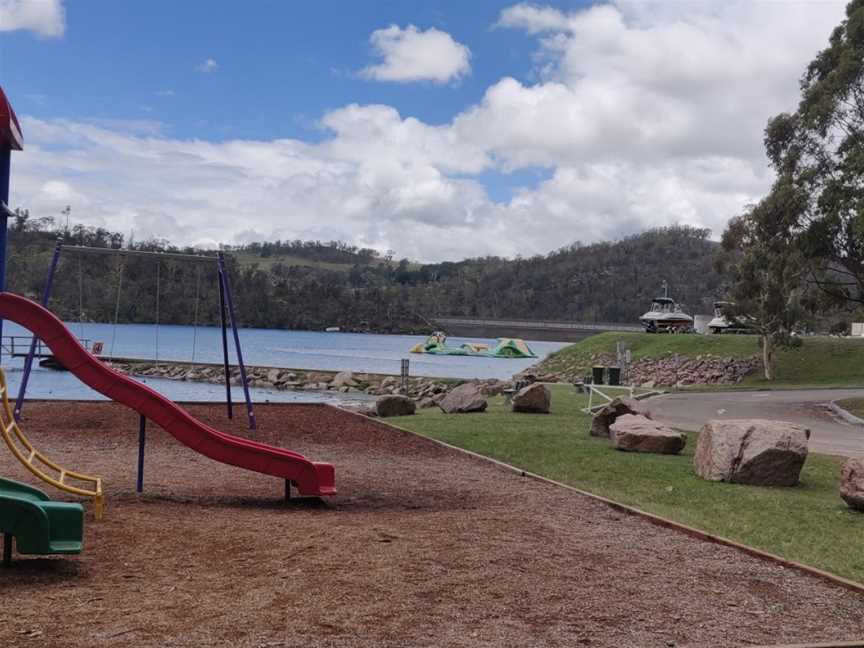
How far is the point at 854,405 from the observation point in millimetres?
25016

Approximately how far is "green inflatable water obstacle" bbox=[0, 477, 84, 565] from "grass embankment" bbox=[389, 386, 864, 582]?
553 centimetres

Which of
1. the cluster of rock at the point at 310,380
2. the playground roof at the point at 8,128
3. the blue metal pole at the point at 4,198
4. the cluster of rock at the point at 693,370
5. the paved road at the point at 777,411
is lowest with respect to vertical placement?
the cluster of rock at the point at 310,380

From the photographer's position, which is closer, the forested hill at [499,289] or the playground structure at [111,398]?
the playground structure at [111,398]

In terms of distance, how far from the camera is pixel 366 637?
4949 millimetres

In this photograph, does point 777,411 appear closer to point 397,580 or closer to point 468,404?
point 468,404

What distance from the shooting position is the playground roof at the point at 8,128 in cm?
774

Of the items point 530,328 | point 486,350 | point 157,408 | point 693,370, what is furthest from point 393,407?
point 530,328

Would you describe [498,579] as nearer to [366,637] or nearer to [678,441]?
[366,637]

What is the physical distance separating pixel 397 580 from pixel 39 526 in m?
2.45

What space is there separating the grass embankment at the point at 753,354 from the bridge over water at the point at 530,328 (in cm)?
3650

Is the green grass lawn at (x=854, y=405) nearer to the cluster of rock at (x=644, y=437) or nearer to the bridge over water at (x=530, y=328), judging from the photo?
the cluster of rock at (x=644, y=437)

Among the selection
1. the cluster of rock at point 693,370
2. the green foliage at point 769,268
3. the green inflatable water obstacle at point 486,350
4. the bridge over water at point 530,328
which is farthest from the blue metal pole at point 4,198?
the bridge over water at point 530,328

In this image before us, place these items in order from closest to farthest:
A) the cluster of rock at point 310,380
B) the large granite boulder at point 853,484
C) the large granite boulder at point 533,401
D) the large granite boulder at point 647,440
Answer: the large granite boulder at point 853,484 → the large granite boulder at point 647,440 → the large granite boulder at point 533,401 → the cluster of rock at point 310,380

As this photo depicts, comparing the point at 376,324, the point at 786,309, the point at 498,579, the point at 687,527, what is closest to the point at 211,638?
the point at 498,579
